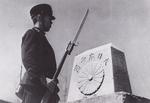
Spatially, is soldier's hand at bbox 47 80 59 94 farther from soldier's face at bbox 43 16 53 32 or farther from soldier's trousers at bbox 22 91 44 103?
soldier's face at bbox 43 16 53 32

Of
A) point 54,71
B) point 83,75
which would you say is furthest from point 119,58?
point 54,71

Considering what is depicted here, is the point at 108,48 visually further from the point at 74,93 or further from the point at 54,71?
the point at 54,71

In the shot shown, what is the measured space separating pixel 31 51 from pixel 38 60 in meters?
0.09

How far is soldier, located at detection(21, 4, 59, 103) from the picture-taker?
1886 mm

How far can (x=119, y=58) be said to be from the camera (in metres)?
8.83

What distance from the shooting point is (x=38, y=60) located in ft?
6.38

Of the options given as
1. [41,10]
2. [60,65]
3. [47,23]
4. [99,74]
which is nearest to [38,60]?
[60,65]

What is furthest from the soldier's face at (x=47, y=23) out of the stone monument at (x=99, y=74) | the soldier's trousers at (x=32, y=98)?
the stone monument at (x=99, y=74)

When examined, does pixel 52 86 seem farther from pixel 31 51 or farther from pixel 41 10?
pixel 41 10

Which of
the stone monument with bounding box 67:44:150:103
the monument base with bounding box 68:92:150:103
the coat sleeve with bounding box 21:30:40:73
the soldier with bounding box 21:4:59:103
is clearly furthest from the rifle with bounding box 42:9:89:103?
the stone monument with bounding box 67:44:150:103

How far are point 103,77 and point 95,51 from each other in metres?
1.19

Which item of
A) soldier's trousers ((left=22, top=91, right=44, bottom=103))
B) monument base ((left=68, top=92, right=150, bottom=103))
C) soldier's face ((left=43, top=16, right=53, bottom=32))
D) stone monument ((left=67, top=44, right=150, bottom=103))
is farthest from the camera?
stone monument ((left=67, top=44, right=150, bottom=103))

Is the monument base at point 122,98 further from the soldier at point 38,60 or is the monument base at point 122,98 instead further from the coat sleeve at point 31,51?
the coat sleeve at point 31,51

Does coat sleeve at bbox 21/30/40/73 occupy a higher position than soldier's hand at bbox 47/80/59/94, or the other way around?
coat sleeve at bbox 21/30/40/73
